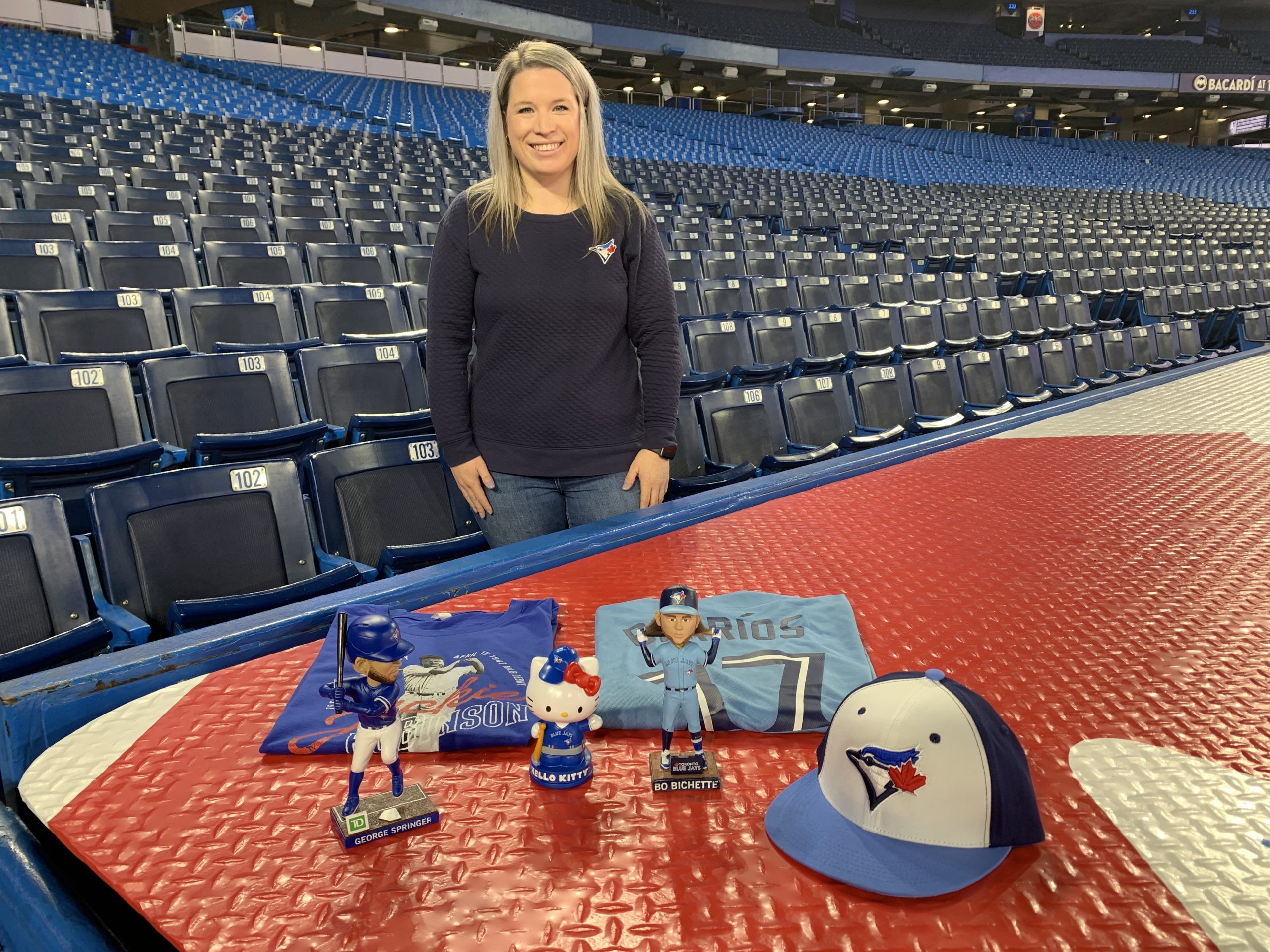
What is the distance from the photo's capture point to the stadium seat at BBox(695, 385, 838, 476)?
9.70 feet

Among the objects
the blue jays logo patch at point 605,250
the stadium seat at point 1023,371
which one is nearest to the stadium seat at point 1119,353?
the stadium seat at point 1023,371

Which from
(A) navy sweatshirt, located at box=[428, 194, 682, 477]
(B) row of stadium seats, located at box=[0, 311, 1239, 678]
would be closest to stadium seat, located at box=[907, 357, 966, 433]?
(B) row of stadium seats, located at box=[0, 311, 1239, 678]

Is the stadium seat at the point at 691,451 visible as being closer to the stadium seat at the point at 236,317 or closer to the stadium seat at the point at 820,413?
the stadium seat at the point at 820,413

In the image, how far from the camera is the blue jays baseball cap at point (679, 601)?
72 centimetres

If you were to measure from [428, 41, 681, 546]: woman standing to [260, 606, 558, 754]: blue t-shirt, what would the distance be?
48 centimetres

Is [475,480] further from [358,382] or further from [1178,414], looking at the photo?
[1178,414]

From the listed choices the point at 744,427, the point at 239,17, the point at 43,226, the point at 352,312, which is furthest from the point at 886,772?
the point at 239,17

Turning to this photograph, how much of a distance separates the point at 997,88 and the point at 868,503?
30236 mm

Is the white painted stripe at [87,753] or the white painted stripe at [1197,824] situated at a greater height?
the white painted stripe at [87,753]

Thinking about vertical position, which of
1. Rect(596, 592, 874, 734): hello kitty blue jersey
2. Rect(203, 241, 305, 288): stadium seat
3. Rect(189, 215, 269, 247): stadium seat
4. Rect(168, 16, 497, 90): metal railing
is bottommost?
Rect(596, 592, 874, 734): hello kitty blue jersey

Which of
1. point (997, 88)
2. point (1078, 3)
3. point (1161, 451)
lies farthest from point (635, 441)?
point (1078, 3)

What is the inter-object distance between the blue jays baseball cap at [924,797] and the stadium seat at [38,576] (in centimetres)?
136

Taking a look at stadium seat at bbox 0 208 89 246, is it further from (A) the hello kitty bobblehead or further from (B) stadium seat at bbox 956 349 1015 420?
(A) the hello kitty bobblehead

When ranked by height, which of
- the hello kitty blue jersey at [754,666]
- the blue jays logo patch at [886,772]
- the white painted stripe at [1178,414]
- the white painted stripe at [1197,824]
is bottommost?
the white painted stripe at [1197,824]
